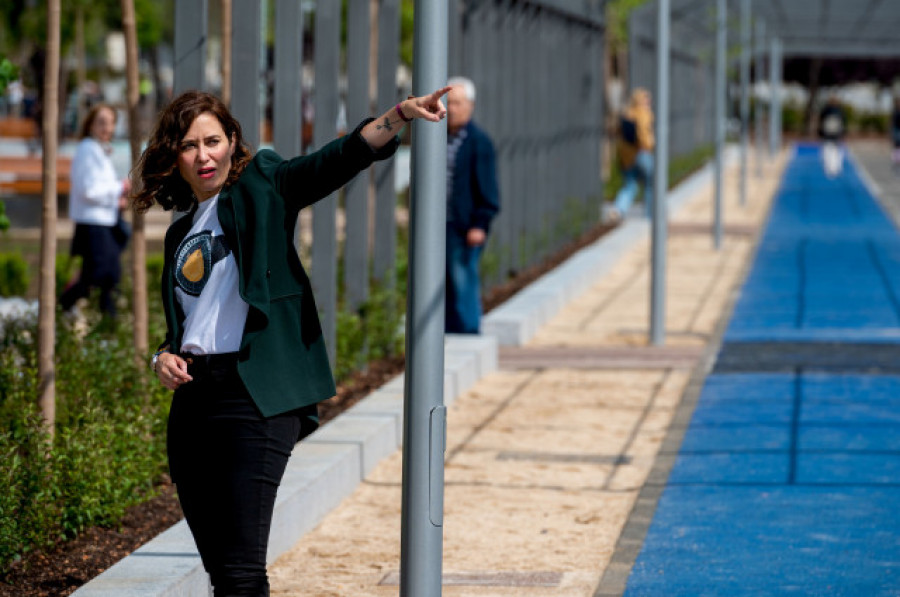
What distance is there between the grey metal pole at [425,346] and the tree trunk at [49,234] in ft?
7.35

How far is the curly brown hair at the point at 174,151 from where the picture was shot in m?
4.38

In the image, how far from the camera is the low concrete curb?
5.41 metres

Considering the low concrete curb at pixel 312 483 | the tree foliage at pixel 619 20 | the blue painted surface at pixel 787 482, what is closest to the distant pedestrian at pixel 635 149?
the tree foliage at pixel 619 20

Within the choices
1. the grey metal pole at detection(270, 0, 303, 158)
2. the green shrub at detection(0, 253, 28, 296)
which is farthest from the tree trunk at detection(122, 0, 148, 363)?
the green shrub at detection(0, 253, 28, 296)

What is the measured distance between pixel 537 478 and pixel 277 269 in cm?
404

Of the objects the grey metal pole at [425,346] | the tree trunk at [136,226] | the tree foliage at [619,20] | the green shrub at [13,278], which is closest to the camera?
the grey metal pole at [425,346]

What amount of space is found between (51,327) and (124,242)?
17.4ft

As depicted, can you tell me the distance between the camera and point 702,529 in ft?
23.4

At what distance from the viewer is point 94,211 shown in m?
11.9

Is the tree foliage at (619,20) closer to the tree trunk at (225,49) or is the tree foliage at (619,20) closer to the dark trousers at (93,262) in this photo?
the dark trousers at (93,262)

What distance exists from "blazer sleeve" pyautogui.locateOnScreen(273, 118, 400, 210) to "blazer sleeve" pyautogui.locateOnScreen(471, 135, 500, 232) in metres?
6.69

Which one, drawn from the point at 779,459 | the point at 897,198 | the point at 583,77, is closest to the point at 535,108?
the point at 583,77

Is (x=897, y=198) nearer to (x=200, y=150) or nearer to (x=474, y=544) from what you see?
(x=474, y=544)

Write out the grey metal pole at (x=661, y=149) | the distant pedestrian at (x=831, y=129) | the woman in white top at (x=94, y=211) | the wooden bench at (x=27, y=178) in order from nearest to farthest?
the woman in white top at (x=94, y=211)
the grey metal pole at (x=661, y=149)
the wooden bench at (x=27, y=178)
the distant pedestrian at (x=831, y=129)
